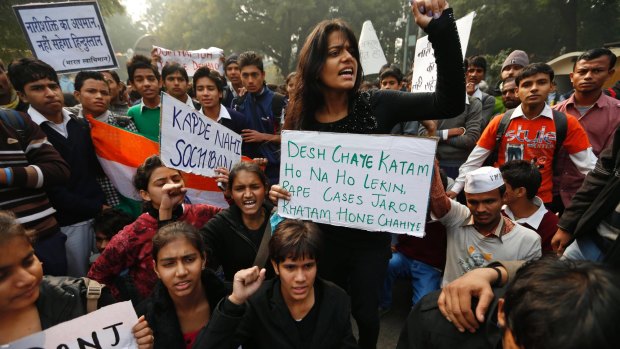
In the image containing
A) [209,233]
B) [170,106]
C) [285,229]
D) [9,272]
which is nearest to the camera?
[9,272]

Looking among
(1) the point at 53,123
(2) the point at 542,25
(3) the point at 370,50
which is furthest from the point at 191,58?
(2) the point at 542,25

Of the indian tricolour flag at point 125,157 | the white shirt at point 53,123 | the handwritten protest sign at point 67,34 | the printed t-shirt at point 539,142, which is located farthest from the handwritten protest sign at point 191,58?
the printed t-shirt at point 539,142

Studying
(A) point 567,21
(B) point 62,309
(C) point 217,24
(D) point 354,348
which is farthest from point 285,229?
(C) point 217,24

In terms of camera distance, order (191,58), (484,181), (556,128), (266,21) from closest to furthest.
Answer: (484,181)
(556,128)
(191,58)
(266,21)

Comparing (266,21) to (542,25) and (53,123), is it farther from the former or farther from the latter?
(53,123)

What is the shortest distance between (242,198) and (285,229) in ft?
1.87

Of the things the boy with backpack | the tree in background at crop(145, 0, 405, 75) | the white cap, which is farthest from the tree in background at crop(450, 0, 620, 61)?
the white cap

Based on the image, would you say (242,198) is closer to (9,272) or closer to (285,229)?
(285,229)

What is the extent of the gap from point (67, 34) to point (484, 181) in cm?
443

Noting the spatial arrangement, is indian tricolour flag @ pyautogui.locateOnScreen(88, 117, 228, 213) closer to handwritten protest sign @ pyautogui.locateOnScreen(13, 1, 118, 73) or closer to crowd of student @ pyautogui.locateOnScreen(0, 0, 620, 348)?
crowd of student @ pyautogui.locateOnScreen(0, 0, 620, 348)

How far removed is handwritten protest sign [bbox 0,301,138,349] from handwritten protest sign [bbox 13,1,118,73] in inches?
134

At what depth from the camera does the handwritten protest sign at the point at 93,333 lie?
4.47 feet

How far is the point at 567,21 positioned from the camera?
61.4ft

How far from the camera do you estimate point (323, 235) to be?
213cm
